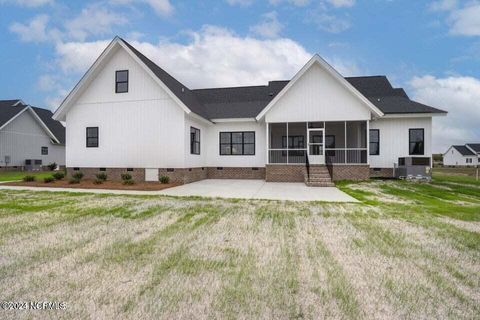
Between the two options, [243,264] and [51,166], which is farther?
[51,166]

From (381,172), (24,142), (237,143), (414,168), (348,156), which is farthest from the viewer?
(24,142)

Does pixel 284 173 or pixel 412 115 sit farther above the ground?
pixel 412 115

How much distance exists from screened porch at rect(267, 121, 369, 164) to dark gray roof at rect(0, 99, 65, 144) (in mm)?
26797

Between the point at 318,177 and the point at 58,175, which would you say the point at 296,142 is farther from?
the point at 58,175

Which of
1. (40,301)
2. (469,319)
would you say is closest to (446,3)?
(469,319)

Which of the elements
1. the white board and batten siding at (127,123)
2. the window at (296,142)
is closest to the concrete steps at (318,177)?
the window at (296,142)

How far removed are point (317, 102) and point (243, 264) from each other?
15062 mm

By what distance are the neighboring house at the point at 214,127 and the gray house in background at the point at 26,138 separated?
14.6 meters

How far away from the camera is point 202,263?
404 cm

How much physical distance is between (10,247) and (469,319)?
6.63 metres

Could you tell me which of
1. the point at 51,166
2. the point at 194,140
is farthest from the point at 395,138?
the point at 51,166

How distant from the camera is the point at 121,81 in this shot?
1653cm

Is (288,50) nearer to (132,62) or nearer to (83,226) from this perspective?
(132,62)

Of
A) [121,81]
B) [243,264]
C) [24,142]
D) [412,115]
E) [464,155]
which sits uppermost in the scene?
[121,81]
